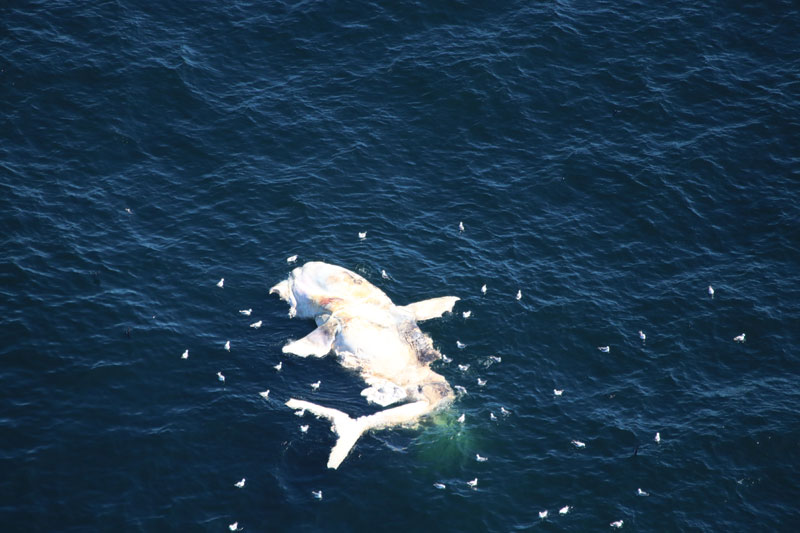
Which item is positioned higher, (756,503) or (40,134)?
(40,134)

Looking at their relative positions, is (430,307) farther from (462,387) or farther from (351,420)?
(351,420)

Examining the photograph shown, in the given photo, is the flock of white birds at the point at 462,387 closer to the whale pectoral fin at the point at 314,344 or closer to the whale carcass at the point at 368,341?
the whale pectoral fin at the point at 314,344

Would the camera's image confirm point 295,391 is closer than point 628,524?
No

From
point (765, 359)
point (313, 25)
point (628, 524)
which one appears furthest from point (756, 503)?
point (313, 25)

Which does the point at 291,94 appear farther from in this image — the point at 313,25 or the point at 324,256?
the point at 324,256

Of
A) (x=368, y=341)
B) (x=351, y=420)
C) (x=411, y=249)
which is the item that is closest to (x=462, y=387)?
(x=368, y=341)

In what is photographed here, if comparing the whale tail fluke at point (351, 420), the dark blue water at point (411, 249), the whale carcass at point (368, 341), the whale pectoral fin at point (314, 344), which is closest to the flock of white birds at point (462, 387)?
the dark blue water at point (411, 249)

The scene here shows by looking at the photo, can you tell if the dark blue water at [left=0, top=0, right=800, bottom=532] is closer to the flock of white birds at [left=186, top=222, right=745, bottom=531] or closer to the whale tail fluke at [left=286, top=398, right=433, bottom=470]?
the flock of white birds at [left=186, top=222, right=745, bottom=531]
